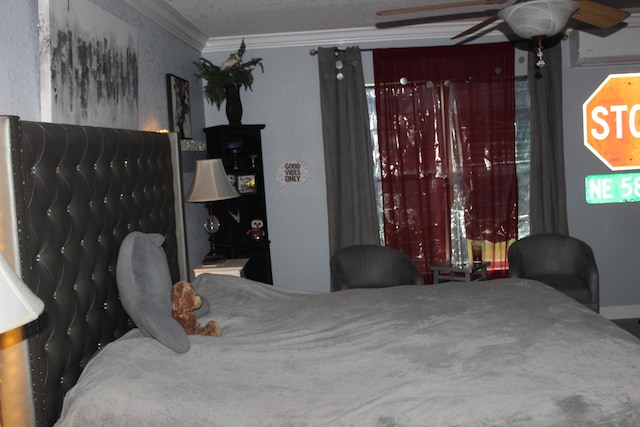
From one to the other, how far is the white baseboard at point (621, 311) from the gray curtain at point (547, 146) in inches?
36.1

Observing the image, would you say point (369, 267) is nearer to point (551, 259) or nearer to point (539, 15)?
point (551, 259)

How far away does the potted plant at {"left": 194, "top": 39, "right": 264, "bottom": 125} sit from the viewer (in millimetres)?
5406

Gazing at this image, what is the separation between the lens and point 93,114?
3.17 meters

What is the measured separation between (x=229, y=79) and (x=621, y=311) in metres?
4.31

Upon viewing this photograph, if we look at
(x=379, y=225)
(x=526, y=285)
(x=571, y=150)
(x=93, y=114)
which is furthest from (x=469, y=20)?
(x=93, y=114)

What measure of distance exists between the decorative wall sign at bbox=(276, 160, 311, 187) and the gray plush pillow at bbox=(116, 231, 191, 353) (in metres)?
3.11

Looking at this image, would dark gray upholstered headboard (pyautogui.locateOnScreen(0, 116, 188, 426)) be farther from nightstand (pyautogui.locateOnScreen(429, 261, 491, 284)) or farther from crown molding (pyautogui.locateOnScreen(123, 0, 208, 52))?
nightstand (pyautogui.locateOnScreen(429, 261, 491, 284))

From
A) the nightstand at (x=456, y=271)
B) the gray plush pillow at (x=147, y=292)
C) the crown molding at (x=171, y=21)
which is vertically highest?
the crown molding at (x=171, y=21)

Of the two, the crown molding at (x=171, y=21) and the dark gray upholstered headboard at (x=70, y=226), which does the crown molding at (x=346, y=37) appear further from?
the dark gray upholstered headboard at (x=70, y=226)

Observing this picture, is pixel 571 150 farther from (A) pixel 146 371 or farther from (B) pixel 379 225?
(A) pixel 146 371

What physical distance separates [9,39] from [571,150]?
505 centimetres

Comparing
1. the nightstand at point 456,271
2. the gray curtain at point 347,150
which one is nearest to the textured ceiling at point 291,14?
the gray curtain at point 347,150

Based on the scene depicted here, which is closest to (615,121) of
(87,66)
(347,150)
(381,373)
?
(347,150)

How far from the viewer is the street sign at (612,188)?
603 centimetres
